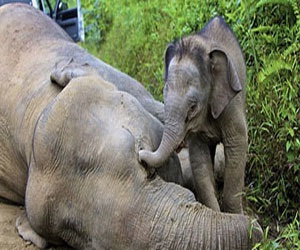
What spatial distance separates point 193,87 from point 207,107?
A: 18 centimetres

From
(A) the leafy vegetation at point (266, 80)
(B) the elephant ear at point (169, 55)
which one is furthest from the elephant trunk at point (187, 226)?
(B) the elephant ear at point (169, 55)

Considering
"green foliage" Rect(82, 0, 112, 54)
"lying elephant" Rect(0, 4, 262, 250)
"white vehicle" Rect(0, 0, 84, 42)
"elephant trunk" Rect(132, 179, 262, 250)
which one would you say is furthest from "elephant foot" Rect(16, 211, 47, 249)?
"green foliage" Rect(82, 0, 112, 54)

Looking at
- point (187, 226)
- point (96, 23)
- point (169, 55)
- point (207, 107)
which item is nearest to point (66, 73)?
point (169, 55)

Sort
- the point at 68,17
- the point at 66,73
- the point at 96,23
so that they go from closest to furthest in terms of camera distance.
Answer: the point at 66,73, the point at 68,17, the point at 96,23

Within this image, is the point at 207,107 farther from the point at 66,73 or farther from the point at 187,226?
the point at 66,73

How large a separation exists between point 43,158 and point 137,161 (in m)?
0.46

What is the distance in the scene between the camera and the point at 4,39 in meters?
3.84

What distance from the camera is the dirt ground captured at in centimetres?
319

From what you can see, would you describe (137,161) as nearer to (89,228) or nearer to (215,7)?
(89,228)

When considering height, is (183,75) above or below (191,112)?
above

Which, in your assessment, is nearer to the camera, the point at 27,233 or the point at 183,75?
the point at 183,75

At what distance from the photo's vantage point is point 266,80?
3.58 metres

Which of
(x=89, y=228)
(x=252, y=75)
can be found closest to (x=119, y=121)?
(x=89, y=228)

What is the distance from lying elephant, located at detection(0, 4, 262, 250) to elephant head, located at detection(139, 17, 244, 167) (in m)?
0.17
